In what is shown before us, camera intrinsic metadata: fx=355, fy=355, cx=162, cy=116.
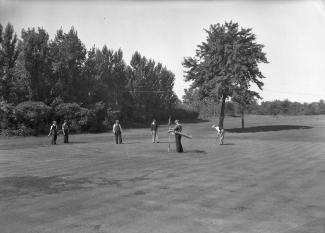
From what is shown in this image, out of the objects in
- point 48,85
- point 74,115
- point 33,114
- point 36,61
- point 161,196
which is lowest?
point 161,196

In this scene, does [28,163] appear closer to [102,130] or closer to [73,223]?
[73,223]

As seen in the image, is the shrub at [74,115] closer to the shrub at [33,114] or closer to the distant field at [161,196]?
the shrub at [33,114]

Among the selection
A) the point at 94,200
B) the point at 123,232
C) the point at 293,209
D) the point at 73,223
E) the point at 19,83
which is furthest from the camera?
the point at 19,83

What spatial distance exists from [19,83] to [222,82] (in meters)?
28.0

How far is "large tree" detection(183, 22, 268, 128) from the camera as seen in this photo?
2013 inches

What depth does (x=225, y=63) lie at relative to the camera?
5375cm

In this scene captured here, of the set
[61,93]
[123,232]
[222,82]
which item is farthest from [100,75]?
[123,232]

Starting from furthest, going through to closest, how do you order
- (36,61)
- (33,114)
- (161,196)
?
(36,61), (33,114), (161,196)

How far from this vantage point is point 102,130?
54062mm

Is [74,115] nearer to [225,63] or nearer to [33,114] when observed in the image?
[33,114]

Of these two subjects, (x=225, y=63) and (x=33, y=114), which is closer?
(x=33, y=114)

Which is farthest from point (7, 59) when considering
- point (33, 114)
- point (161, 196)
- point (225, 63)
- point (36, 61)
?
point (161, 196)

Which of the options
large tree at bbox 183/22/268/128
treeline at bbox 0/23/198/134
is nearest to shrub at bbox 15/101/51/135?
treeline at bbox 0/23/198/134

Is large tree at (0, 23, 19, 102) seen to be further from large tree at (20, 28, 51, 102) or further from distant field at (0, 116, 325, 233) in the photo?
distant field at (0, 116, 325, 233)
